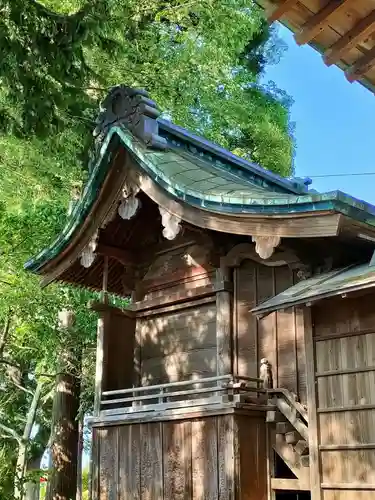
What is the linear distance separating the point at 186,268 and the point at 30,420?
34.3 ft

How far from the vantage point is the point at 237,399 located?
645 centimetres

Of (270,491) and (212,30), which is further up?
(212,30)

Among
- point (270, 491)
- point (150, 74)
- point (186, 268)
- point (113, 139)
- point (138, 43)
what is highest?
point (138, 43)

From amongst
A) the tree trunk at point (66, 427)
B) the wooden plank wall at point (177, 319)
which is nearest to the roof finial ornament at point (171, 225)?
the wooden plank wall at point (177, 319)

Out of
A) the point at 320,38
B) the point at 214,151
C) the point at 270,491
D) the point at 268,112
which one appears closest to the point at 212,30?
the point at 268,112

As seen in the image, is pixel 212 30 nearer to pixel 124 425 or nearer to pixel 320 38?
pixel 124 425

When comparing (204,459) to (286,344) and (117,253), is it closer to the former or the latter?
(286,344)

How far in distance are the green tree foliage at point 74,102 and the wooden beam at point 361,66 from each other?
5.10 meters

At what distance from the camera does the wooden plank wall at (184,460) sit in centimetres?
637

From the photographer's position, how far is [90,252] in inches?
330

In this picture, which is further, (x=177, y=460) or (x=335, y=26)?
(x=177, y=460)

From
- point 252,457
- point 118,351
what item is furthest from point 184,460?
point 118,351

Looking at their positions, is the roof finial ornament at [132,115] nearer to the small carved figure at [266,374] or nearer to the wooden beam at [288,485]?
the small carved figure at [266,374]

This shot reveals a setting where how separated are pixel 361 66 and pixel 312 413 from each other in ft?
12.8
